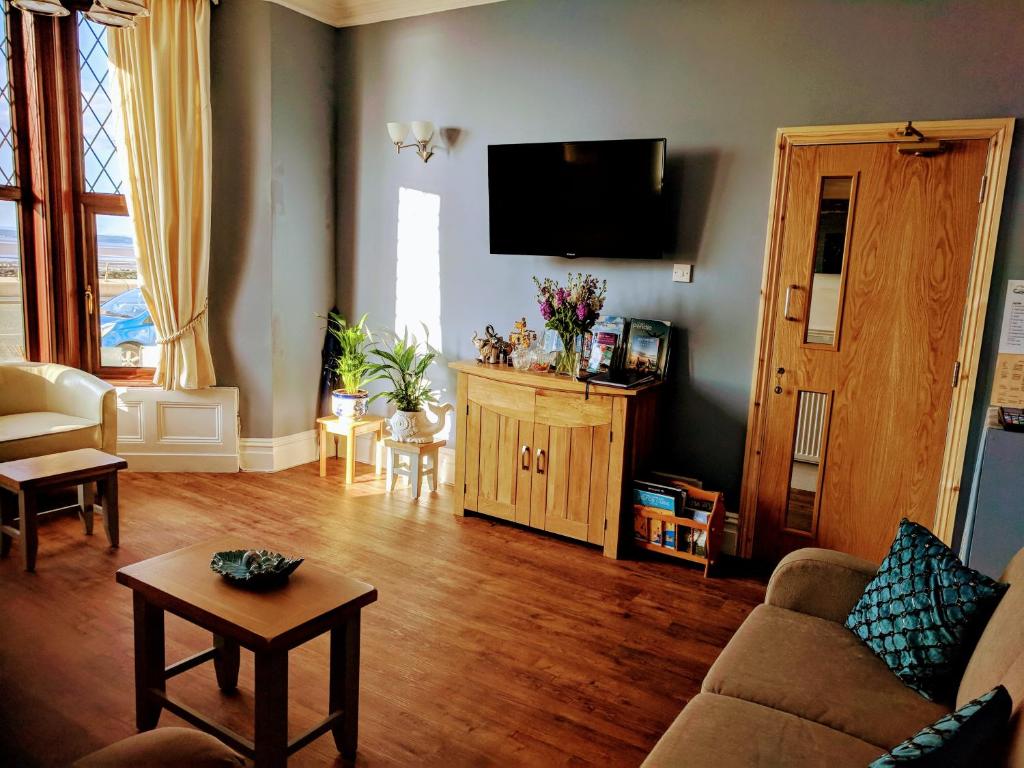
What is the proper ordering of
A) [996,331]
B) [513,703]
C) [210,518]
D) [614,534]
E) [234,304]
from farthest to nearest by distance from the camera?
1. [234,304]
2. [210,518]
3. [614,534]
4. [996,331]
5. [513,703]

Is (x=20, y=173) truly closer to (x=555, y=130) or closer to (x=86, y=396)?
(x=86, y=396)

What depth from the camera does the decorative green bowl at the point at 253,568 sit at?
81.4 inches

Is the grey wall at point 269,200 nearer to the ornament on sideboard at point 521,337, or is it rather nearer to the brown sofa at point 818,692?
Result: the ornament on sideboard at point 521,337

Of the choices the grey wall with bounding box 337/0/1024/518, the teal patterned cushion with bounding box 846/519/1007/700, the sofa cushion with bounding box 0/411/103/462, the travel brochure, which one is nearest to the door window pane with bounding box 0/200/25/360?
the sofa cushion with bounding box 0/411/103/462

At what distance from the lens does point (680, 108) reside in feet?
12.0

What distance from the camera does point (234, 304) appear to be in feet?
15.3

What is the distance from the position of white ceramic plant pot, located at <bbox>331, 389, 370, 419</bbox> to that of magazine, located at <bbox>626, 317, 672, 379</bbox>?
5.72 ft

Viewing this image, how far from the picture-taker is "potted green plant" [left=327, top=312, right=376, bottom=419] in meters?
4.61

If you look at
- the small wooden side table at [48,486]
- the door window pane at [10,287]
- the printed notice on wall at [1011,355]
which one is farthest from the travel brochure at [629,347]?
the door window pane at [10,287]

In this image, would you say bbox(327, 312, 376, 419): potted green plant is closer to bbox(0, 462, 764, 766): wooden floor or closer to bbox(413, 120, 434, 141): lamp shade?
bbox(0, 462, 764, 766): wooden floor

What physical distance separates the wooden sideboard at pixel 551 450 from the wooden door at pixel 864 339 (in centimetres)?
68

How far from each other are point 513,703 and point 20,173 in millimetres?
4102

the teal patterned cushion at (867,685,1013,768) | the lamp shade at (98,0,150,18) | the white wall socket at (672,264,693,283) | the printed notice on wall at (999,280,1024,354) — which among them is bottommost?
the teal patterned cushion at (867,685,1013,768)

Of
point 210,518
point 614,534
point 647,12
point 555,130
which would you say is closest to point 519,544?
point 614,534
